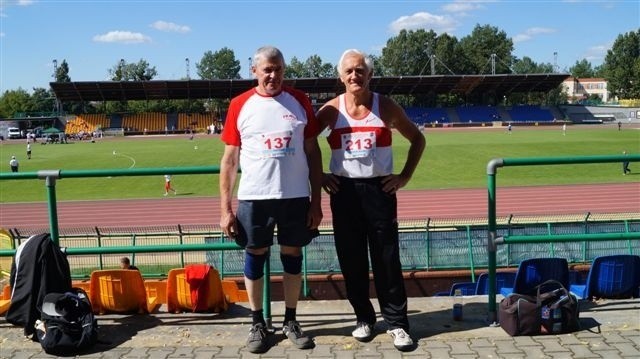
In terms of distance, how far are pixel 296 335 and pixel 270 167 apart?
117 centimetres

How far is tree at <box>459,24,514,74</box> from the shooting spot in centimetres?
12544

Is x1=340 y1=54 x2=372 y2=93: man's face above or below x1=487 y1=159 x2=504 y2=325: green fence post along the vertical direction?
above

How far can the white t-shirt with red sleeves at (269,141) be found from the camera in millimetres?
3680

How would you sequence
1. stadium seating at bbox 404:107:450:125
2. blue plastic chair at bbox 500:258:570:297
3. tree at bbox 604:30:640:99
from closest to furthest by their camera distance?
blue plastic chair at bbox 500:258:570:297
stadium seating at bbox 404:107:450:125
tree at bbox 604:30:640:99

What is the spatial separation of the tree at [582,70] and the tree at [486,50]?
226ft

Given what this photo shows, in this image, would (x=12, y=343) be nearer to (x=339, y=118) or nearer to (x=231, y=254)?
(x=339, y=118)

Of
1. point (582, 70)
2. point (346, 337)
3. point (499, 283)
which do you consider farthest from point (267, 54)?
point (582, 70)

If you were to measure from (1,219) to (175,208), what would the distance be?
6.02 m

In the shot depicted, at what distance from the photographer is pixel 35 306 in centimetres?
404

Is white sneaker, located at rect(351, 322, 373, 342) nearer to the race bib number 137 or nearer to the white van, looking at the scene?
the race bib number 137

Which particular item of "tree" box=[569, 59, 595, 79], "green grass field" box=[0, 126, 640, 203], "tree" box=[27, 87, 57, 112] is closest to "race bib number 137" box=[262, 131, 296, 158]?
"green grass field" box=[0, 126, 640, 203]

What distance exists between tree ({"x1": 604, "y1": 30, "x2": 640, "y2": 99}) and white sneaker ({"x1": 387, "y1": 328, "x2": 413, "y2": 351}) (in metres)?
113

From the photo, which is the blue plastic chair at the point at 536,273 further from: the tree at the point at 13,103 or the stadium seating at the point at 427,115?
the tree at the point at 13,103

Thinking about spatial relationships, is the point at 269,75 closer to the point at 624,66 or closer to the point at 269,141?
the point at 269,141
